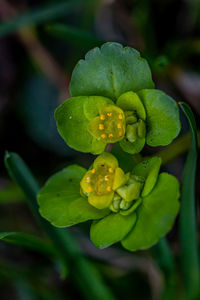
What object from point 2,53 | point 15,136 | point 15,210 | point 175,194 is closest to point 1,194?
point 15,210

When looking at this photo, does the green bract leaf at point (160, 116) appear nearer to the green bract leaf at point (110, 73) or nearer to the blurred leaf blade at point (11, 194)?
the green bract leaf at point (110, 73)

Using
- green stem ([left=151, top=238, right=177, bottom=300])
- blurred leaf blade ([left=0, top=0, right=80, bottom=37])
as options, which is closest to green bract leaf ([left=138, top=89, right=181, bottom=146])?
green stem ([left=151, top=238, right=177, bottom=300])

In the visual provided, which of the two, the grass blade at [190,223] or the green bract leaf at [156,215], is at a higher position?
the green bract leaf at [156,215]

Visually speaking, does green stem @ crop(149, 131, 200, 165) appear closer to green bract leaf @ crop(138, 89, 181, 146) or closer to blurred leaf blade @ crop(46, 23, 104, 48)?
green bract leaf @ crop(138, 89, 181, 146)

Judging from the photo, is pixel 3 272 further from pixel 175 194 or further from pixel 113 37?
pixel 113 37

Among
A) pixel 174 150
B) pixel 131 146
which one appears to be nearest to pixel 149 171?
pixel 131 146

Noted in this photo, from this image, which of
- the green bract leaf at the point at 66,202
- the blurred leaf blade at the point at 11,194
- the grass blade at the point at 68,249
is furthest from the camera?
the blurred leaf blade at the point at 11,194

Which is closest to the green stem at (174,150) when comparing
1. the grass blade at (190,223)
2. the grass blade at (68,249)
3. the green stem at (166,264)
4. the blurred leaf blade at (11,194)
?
the grass blade at (190,223)
